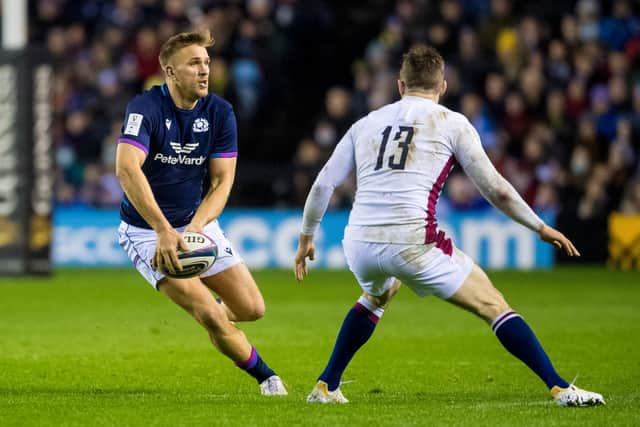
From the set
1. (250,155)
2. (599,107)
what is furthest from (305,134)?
(599,107)

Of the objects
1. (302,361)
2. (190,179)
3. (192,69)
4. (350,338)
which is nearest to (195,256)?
(190,179)

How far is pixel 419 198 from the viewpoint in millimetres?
7004

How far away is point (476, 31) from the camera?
2161 cm

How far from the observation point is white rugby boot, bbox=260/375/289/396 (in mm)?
7812

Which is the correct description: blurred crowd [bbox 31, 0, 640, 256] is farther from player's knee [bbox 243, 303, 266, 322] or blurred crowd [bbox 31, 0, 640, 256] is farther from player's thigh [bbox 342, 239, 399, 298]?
player's thigh [bbox 342, 239, 399, 298]

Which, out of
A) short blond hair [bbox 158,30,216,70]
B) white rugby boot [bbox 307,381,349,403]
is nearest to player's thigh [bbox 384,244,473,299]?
white rugby boot [bbox 307,381,349,403]

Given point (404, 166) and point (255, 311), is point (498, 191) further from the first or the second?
point (255, 311)

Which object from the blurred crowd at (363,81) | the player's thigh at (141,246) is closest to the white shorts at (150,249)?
the player's thigh at (141,246)

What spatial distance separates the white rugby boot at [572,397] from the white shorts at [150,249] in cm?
211

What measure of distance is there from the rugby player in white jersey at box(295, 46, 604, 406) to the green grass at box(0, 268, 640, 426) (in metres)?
0.49

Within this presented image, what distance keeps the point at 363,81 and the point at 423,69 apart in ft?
44.5

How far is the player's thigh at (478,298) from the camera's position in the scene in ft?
22.8

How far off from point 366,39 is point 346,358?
1618cm

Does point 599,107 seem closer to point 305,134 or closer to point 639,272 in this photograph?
point 639,272
